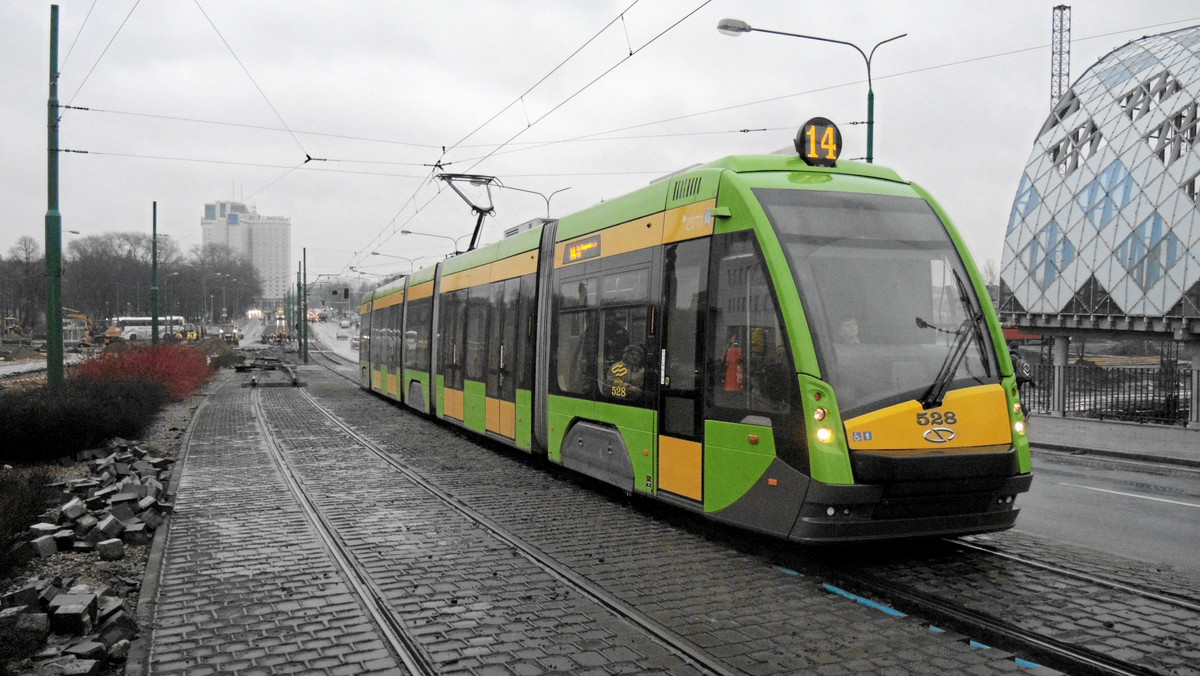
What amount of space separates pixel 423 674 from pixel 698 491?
3.53m

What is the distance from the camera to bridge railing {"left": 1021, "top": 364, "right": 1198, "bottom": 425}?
69.1 feet

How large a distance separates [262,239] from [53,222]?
456 feet

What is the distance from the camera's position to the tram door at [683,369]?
7.93 meters

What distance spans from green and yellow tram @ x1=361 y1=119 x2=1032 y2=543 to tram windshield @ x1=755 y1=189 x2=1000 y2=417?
0.01 m

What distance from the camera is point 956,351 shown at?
272 inches

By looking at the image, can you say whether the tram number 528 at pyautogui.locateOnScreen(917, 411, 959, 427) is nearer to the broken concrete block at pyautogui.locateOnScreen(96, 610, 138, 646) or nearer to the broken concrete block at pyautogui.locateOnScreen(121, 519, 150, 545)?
the broken concrete block at pyautogui.locateOnScreen(96, 610, 138, 646)

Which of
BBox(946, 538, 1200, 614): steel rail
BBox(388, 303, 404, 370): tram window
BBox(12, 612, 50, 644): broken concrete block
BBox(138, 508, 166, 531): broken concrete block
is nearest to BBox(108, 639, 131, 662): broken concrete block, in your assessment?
BBox(12, 612, 50, 644): broken concrete block

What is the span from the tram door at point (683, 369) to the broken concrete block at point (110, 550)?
4683 mm

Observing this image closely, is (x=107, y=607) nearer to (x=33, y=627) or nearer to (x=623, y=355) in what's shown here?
(x=33, y=627)

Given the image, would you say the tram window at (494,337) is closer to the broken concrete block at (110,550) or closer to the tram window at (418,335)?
the tram window at (418,335)

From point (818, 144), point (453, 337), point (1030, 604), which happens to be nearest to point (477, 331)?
point (453, 337)

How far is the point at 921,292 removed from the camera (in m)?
7.12

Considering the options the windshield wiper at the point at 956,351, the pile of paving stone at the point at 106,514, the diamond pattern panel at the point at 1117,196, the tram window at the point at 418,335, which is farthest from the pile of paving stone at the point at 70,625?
the diamond pattern panel at the point at 1117,196

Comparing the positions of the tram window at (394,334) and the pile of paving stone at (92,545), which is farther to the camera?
the tram window at (394,334)
